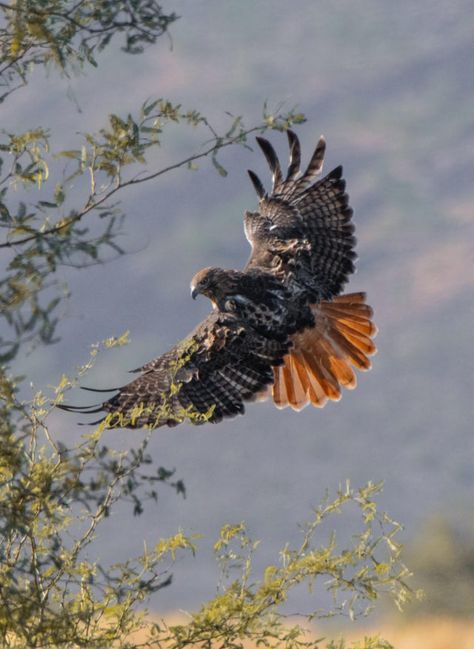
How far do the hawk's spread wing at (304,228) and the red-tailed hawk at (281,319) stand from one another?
11 mm

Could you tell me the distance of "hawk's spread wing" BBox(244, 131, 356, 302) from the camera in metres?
10.8

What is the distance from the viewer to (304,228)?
37.1 feet

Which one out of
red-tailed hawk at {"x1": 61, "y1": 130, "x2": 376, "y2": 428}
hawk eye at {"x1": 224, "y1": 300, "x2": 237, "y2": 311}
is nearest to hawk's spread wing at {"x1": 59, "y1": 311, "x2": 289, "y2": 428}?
red-tailed hawk at {"x1": 61, "y1": 130, "x2": 376, "y2": 428}

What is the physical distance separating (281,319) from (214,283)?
34.9 inches

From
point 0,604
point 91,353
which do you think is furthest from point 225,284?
point 0,604

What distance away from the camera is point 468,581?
1548 cm

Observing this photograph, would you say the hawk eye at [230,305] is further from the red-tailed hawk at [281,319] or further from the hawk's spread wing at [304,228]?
the hawk's spread wing at [304,228]

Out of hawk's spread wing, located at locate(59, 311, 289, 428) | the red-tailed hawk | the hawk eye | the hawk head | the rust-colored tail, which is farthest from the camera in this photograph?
the rust-colored tail

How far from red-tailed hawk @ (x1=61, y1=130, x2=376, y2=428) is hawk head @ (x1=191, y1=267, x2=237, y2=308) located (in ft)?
0.03

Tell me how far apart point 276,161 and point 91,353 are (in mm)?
5656

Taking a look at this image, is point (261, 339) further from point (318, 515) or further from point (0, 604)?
point (0, 604)

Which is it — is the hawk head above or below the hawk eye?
above

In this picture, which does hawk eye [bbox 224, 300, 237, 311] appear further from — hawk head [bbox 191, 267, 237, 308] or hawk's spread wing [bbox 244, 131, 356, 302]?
hawk's spread wing [bbox 244, 131, 356, 302]

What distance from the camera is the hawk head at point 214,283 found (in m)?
10.6
